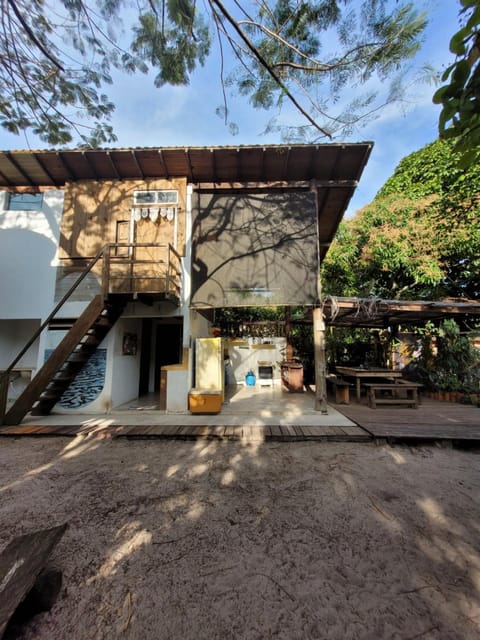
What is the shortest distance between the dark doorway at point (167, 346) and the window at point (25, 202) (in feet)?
13.9

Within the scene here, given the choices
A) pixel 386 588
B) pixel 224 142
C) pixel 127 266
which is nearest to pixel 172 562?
pixel 386 588

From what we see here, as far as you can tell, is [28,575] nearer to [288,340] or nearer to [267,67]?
[267,67]

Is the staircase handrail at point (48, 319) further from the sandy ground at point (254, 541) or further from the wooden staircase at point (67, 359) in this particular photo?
the sandy ground at point (254, 541)

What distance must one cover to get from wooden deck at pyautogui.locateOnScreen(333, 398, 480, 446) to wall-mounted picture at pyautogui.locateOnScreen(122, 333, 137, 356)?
16.8 ft

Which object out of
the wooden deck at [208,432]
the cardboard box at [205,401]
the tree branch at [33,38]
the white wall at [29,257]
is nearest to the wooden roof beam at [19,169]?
the white wall at [29,257]

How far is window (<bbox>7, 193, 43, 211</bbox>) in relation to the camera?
6211mm

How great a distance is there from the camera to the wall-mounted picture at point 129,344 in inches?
245

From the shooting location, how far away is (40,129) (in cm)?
369

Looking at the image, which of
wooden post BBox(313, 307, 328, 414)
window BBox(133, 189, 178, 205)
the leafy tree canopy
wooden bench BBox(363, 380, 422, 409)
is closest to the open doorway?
window BBox(133, 189, 178, 205)

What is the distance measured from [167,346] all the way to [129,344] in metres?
1.91

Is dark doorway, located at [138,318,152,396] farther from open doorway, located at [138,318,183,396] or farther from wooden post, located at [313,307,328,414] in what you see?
wooden post, located at [313,307,328,414]

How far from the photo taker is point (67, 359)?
5.11m

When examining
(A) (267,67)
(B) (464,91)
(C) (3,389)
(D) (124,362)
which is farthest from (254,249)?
(C) (3,389)

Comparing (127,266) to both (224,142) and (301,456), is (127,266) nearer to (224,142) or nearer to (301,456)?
(224,142)
